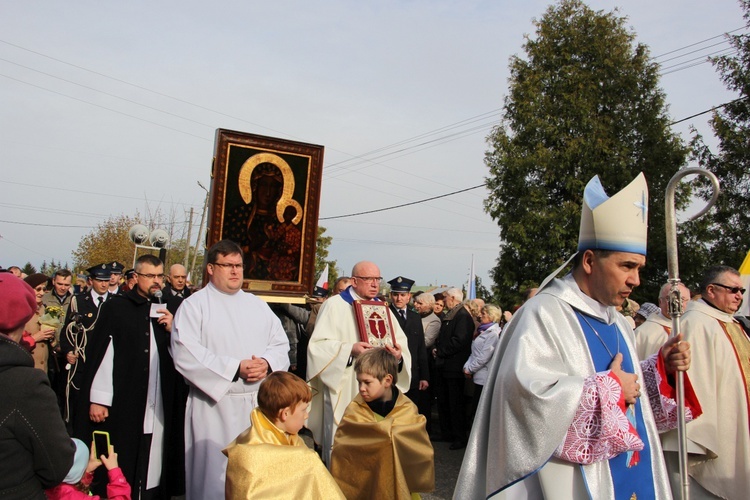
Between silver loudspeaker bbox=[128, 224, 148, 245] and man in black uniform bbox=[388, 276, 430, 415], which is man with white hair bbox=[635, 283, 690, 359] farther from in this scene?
silver loudspeaker bbox=[128, 224, 148, 245]

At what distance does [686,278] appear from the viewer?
2128 centimetres

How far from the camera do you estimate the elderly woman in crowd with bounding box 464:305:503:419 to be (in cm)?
881

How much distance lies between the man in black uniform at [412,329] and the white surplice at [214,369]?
366 cm

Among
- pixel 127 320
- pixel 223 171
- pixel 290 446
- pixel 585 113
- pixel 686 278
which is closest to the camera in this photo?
pixel 290 446

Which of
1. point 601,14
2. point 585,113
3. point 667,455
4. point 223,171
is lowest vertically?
point 667,455

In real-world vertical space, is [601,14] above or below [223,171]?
above

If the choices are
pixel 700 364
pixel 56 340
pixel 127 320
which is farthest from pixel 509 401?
pixel 56 340

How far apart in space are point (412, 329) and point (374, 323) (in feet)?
8.41

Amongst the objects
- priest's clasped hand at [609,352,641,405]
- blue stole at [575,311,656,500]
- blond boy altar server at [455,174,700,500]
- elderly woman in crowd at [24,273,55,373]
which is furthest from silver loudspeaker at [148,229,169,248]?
priest's clasped hand at [609,352,641,405]

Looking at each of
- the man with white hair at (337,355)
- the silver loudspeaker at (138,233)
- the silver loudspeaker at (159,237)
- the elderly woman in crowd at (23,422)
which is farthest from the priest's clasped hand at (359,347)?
the silver loudspeaker at (159,237)

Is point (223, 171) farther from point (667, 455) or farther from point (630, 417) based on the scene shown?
point (630, 417)

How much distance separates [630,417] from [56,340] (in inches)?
285

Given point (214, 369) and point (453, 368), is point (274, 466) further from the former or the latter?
point (453, 368)

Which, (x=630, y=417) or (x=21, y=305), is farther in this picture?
(x=630, y=417)
